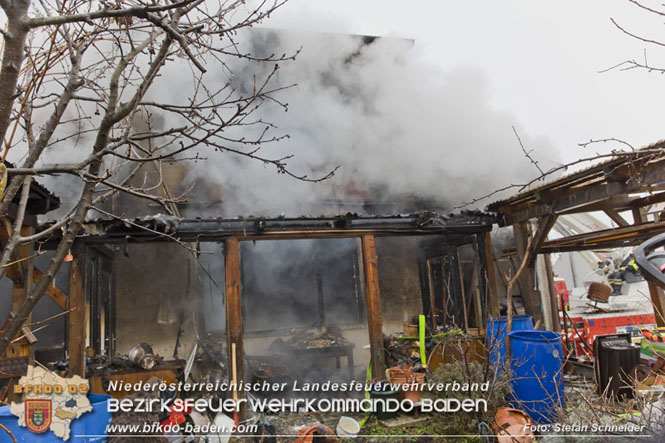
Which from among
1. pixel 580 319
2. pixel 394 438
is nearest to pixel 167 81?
pixel 394 438

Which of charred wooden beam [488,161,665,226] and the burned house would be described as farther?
the burned house

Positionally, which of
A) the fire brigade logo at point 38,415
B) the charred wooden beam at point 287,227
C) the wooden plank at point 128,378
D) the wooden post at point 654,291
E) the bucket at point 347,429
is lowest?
the bucket at point 347,429

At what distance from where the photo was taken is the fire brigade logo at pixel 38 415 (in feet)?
12.6

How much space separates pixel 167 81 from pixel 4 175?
10.8 metres

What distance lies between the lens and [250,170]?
38.4 ft

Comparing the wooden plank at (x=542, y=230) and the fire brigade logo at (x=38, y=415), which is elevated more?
the wooden plank at (x=542, y=230)

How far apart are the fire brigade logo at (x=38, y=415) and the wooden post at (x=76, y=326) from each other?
348cm

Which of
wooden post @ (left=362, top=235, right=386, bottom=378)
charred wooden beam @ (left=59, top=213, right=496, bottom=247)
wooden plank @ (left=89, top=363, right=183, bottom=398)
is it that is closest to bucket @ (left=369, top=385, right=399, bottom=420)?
wooden post @ (left=362, top=235, right=386, bottom=378)

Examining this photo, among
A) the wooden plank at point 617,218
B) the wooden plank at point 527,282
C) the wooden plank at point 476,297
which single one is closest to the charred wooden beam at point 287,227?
the wooden plank at point 527,282

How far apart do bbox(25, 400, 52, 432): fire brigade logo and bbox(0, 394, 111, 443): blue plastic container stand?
64 millimetres

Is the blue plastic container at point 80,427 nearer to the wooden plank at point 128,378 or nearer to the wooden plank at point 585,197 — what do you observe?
the wooden plank at point 128,378

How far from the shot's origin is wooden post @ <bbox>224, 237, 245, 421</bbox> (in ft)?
24.3

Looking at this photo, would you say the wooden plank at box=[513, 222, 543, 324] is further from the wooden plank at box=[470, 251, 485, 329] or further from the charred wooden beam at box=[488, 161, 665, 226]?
the wooden plank at box=[470, 251, 485, 329]

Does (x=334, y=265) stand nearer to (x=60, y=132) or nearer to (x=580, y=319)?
(x=580, y=319)
